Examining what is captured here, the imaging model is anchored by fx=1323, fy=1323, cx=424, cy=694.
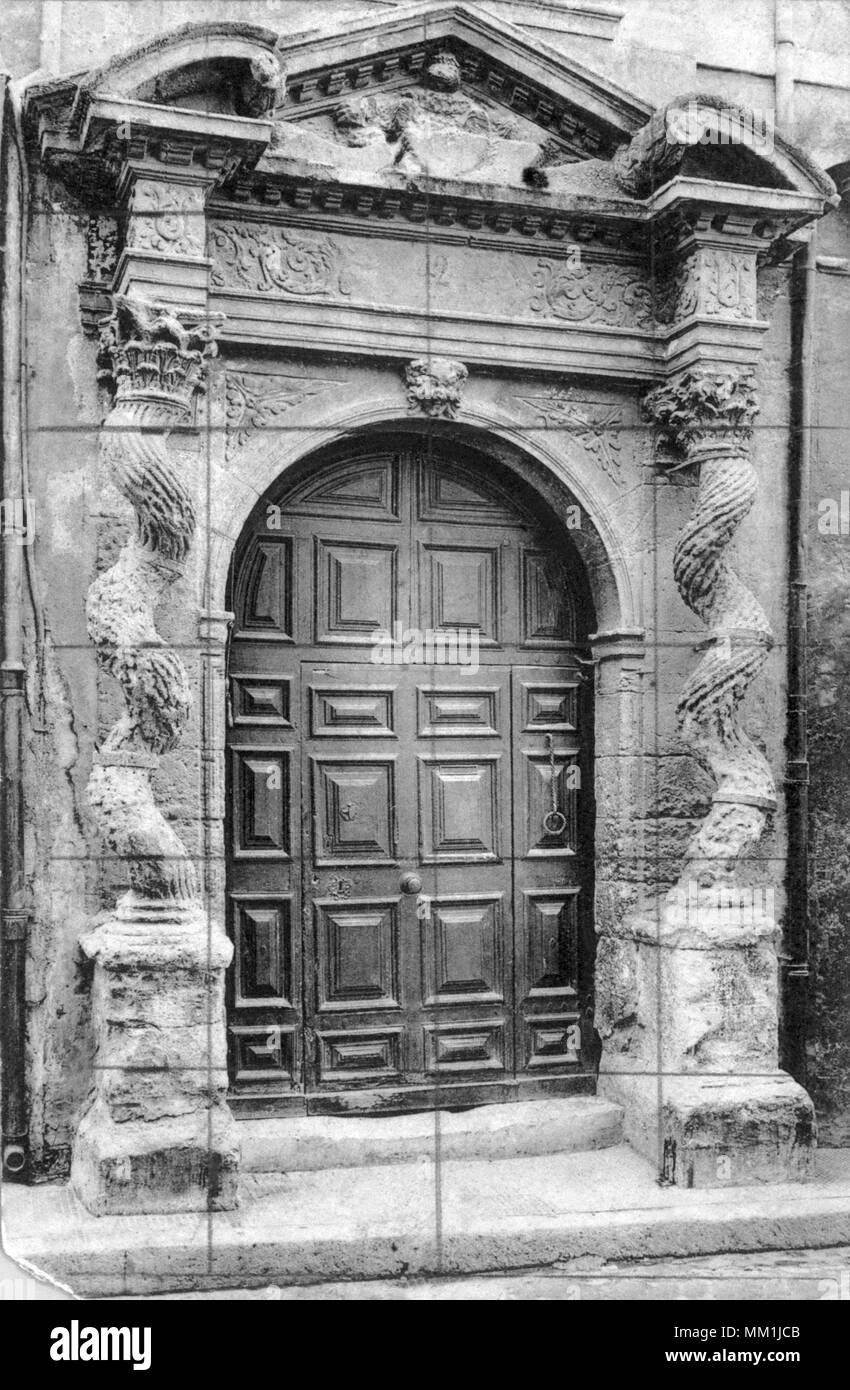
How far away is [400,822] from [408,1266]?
64.5 inches

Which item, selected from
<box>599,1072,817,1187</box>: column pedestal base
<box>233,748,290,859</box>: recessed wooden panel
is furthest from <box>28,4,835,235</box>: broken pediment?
<box>599,1072,817,1187</box>: column pedestal base

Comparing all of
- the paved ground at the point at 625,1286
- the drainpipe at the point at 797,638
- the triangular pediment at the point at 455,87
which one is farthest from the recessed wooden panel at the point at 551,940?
the triangular pediment at the point at 455,87

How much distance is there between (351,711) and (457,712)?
0.44 m

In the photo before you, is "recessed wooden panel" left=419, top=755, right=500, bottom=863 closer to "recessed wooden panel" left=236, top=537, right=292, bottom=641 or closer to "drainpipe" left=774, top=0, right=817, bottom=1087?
"recessed wooden panel" left=236, top=537, right=292, bottom=641

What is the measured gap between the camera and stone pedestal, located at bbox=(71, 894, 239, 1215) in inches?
172

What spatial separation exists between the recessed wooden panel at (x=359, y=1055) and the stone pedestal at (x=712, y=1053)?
0.94m

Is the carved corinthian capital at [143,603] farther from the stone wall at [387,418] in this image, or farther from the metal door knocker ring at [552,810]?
the metal door knocker ring at [552,810]

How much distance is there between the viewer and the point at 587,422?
5.32 meters

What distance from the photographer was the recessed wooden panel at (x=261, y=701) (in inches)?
199

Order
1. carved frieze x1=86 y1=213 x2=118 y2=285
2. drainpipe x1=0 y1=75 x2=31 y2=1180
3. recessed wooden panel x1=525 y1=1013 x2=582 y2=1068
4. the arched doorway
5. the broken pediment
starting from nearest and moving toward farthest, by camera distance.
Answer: the broken pediment, drainpipe x1=0 y1=75 x2=31 y2=1180, carved frieze x1=86 y1=213 x2=118 y2=285, the arched doorway, recessed wooden panel x1=525 y1=1013 x2=582 y2=1068

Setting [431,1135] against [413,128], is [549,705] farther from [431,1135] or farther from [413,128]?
[413,128]

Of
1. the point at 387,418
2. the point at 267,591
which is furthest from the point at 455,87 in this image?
the point at 267,591

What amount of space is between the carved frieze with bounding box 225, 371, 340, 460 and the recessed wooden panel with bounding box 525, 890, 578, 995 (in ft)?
7.01
